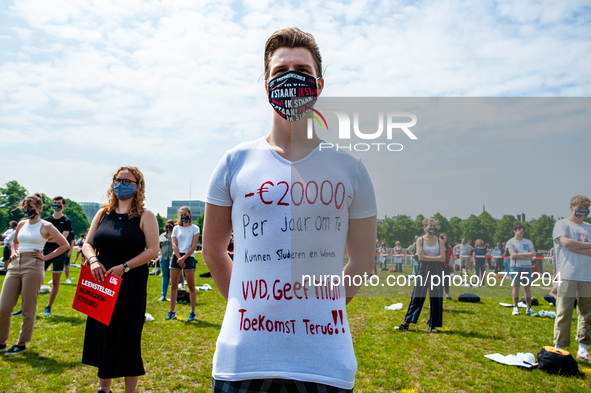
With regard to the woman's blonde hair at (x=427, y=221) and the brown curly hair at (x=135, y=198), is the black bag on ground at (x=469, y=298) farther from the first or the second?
the brown curly hair at (x=135, y=198)

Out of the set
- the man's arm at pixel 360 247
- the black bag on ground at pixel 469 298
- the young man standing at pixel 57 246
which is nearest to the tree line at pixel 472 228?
the man's arm at pixel 360 247

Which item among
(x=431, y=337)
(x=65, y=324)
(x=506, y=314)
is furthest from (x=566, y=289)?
(x=65, y=324)

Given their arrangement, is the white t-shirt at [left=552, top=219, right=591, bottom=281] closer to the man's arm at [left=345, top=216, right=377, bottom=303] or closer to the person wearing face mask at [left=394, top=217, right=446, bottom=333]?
the person wearing face mask at [left=394, top=217, right=446, bottom=333]

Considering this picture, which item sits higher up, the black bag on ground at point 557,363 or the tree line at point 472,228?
the tree line at point 472,228

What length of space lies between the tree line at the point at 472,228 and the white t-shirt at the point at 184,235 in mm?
4930

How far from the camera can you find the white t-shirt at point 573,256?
602cm

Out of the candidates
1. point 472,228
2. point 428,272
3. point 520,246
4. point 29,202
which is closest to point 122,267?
point 29,202

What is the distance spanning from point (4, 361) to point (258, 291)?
20.2ft

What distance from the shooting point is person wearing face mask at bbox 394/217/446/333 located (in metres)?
8.12

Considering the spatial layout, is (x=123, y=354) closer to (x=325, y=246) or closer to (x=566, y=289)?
(x=325, y=246)

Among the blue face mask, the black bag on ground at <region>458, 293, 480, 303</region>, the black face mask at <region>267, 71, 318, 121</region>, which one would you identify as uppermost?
the black face mask at <region>267, 71, 318, 121</region>

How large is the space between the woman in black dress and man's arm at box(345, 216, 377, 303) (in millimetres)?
3031

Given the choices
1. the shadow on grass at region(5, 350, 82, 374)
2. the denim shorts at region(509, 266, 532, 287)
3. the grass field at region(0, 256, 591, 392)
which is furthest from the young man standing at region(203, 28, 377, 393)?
the denim shorts at region(509, 266, 532, 287)

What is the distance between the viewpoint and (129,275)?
405 cm
